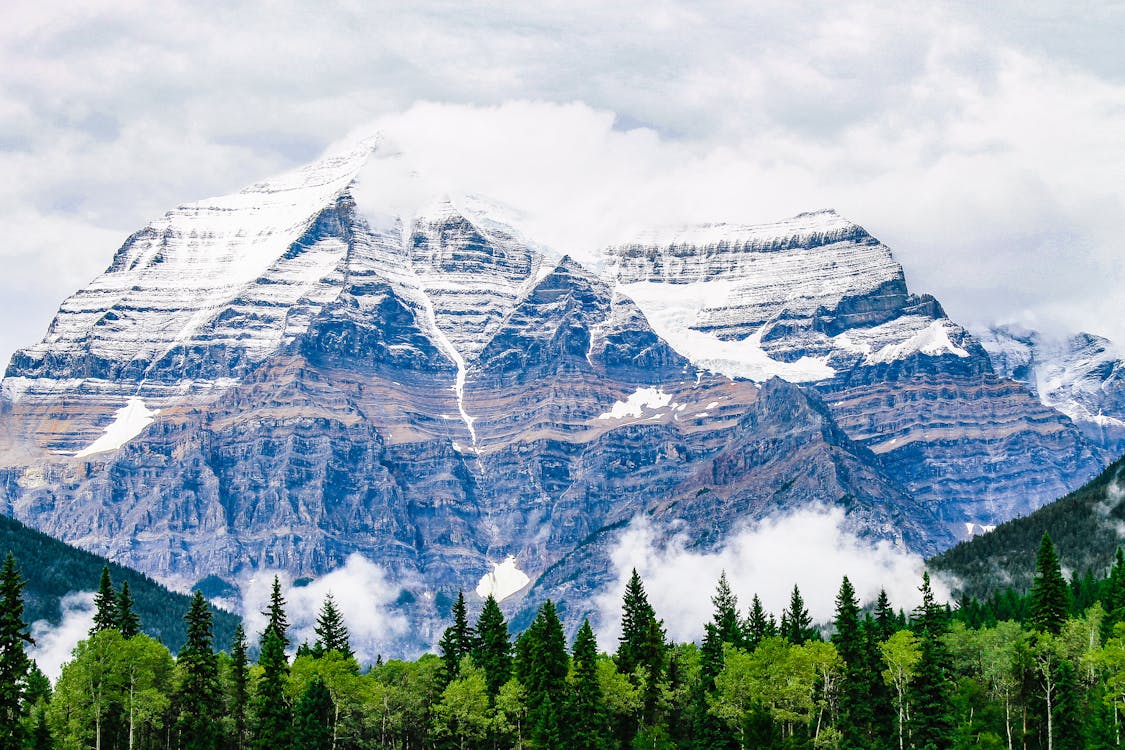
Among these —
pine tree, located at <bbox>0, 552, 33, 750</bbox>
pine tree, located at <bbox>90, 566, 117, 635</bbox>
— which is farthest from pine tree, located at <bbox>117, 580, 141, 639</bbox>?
pine tree, located at <bbox>0, 552, 33, 750</bbox>

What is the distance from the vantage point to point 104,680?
176250mm

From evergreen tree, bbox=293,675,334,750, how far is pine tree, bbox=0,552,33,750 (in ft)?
119

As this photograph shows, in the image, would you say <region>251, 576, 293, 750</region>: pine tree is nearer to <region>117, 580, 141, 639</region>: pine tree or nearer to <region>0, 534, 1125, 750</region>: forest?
<region>0, 534, 1125, 750</region>: forest

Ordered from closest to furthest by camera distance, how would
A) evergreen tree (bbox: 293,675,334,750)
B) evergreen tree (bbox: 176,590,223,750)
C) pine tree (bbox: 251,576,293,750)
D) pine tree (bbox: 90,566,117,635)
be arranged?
1. evergreen tree (bbox: 176,590,223,750)
2. pine tree (bbox: 251,576,293,750)
3. evergreen tree (bbox: 293,675,334,750)
4. pine tree (bbox: 90,566,117,635)

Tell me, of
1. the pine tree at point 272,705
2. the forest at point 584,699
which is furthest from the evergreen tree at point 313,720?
the pine tree at point 272,705

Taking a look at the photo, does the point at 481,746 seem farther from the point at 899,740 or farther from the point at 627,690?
the point at 899,740

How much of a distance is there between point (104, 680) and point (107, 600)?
1769 cm

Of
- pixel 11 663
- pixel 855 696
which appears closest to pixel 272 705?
pixel 11 663

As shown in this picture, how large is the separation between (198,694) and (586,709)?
37.6m

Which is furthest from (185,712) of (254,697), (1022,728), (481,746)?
(1022,728)

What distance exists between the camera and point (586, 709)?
192m

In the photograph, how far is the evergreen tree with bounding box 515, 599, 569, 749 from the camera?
612 feet

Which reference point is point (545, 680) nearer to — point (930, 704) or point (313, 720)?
point (313, 720)

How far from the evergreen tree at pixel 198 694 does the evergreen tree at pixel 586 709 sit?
33920 mm
